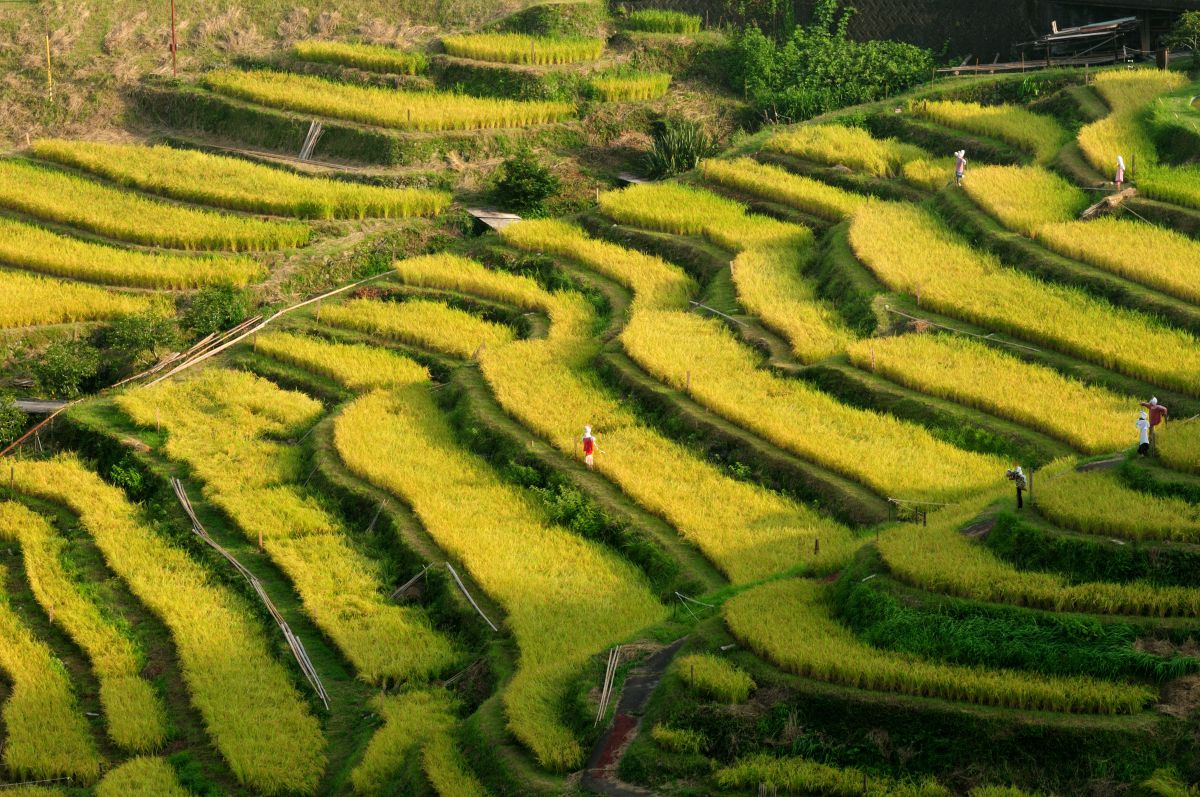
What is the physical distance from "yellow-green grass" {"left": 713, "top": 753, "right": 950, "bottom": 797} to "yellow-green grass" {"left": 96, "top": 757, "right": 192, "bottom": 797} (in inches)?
187

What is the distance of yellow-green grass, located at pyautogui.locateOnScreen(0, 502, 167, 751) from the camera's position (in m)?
16.6

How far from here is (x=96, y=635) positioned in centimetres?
1820

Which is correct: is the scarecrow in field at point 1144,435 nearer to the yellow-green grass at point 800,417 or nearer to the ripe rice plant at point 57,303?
the yellow-green grass at point 800,417

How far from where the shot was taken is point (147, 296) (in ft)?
81.5

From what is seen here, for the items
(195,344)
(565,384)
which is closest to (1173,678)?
(565,384)

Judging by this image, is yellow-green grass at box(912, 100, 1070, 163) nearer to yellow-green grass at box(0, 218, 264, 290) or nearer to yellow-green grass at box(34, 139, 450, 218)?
yellow-green grass at box(34, 139, 450, 218)

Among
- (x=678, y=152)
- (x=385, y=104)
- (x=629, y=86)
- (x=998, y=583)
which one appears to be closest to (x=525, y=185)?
(x=678, y=152)

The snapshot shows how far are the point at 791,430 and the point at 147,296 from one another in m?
9.43

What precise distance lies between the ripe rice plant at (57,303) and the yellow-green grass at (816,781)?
13261 millimetres

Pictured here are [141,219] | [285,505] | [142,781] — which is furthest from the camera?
[141,219]

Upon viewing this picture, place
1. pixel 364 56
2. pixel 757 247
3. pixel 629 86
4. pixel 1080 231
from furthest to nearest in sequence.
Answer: pixel 364 56 < pixel 629 86 < pixel 757 247 < pixel 1080 231

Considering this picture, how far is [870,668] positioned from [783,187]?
520 inches

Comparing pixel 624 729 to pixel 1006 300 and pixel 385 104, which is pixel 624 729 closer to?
pixel 1006 300

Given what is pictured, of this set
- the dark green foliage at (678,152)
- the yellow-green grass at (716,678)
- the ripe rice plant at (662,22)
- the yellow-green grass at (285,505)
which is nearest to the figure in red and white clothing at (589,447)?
the yellow-green grass at (285,505)
